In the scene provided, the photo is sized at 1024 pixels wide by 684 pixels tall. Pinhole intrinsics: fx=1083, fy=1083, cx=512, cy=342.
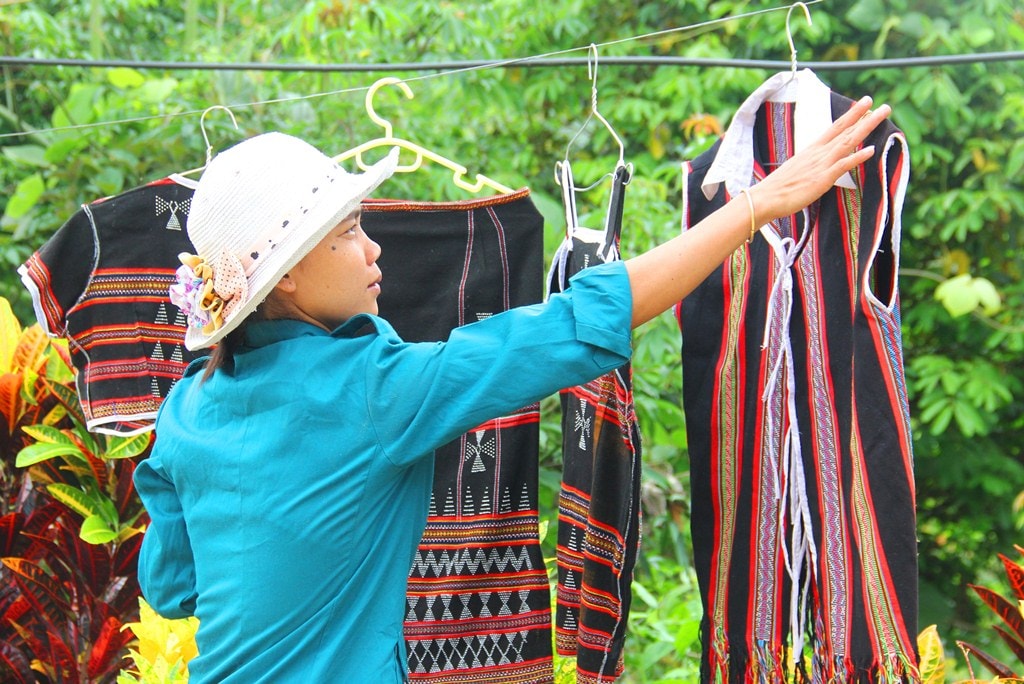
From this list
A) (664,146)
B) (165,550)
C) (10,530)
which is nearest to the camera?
(165,550)

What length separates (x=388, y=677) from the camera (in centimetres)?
161

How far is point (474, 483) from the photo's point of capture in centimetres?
242

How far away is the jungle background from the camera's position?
3.72 m

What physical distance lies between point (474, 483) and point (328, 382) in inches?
36.1

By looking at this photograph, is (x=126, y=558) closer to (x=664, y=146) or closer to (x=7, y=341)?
(x=7, y=341)

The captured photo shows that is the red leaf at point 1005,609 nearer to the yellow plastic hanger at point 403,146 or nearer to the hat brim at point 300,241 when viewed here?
the yellow plastic hanger at point 403,146

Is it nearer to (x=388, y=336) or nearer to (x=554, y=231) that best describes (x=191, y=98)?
(x=554, y=231)

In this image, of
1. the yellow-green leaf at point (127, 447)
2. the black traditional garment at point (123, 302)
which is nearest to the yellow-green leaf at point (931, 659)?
the black traditional garment at point (123, 302)

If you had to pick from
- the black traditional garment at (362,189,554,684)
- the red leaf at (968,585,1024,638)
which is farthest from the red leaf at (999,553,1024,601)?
the black traditional garment at (362,189,554,684)

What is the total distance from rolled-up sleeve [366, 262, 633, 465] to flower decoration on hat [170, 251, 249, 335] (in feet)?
0.81

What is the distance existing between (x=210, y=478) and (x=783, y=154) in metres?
1.26

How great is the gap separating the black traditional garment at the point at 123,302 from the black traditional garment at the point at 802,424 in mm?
1231

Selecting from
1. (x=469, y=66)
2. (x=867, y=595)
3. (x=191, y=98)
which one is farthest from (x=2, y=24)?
(x=867, y=595)

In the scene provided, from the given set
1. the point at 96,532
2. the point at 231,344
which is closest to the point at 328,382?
the point at 231,344
